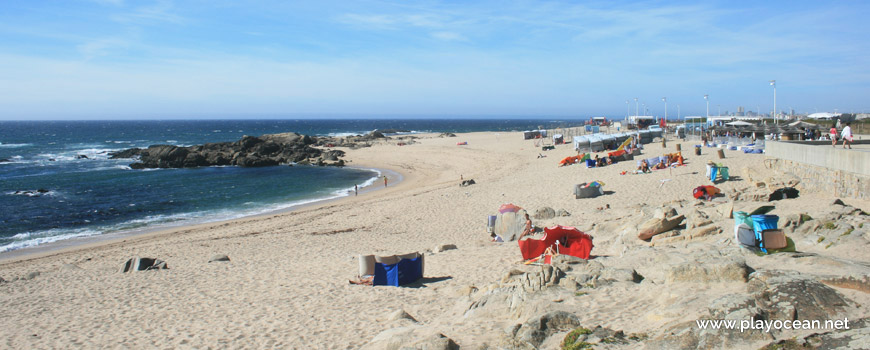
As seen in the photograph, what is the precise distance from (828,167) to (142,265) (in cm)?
1875

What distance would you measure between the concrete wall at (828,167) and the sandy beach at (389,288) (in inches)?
16.0

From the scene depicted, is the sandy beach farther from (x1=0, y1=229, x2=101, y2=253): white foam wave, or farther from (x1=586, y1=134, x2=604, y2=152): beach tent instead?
(x1=586, y1=134, x2=604, y2=152): beach tent

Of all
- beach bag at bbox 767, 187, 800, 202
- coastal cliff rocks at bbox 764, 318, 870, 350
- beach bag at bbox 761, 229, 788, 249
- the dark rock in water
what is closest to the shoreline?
the dark rock in water

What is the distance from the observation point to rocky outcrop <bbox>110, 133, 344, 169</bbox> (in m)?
46.2

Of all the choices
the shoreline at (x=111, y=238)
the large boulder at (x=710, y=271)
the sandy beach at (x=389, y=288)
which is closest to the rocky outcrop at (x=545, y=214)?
the sandy beach at (x=389, y=288)

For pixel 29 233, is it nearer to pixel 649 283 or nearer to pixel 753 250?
pixel 649 283

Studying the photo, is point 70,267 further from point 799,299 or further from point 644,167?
point 644,167

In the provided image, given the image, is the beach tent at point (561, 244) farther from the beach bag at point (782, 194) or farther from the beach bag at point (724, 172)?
the beach bag at point (724, 172)

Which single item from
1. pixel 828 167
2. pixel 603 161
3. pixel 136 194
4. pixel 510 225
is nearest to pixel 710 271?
pixel 510 225

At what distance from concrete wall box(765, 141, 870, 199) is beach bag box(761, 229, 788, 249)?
245 inches

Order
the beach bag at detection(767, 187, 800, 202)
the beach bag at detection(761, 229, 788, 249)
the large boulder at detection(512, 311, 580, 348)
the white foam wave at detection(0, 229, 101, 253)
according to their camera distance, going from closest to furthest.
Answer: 1. the large boulder at detection(512, 311, 580, 348)
2. the beach bag at detection(761, 229, 788, 249)
3. the beach bag at detection(767, 187, 800, 202)
4. the white foam wave at detection(0, 229, 101, 253)

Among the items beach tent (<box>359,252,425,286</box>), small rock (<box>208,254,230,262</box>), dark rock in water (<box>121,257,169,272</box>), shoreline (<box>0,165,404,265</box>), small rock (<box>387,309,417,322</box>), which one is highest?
beach tent (<box>359,252,425,286</box>)

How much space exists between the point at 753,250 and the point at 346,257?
9.59 meters

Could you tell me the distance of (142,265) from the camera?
44.2 feet
